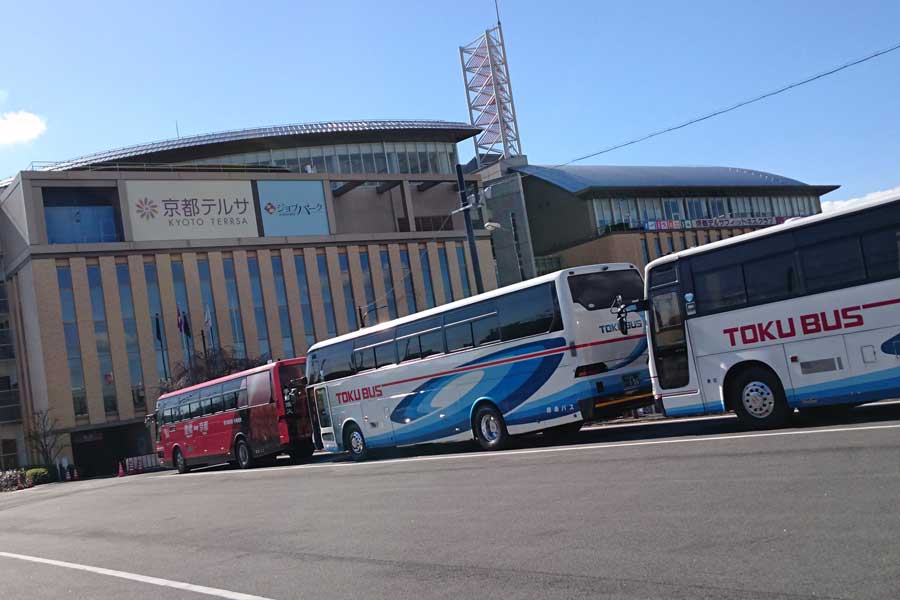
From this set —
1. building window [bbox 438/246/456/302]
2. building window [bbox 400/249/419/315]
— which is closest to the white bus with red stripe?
building window [bbox 400/249/419/315]

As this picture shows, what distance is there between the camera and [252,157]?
7325 cm

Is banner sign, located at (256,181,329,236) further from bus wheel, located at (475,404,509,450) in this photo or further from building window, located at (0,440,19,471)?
bus wheel, located at (475,404,509,450)

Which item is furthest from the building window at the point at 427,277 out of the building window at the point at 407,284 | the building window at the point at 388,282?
the building window at the point at 388,282

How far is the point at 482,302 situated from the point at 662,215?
62256 millimetres

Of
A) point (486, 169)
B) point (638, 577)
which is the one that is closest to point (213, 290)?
A: point (486, 169)

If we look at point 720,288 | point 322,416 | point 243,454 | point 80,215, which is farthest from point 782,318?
point 80,215

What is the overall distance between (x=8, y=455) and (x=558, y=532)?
6046cm

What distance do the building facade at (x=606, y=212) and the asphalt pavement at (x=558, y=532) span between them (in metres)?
55.2

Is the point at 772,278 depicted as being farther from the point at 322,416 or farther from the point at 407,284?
the point at 407,284

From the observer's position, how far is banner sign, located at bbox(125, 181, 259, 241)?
57.4 m

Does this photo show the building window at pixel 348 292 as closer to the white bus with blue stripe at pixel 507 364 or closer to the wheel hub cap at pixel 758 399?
the white bus with blue stripe at pixel 507 364

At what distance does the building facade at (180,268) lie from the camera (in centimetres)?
5412

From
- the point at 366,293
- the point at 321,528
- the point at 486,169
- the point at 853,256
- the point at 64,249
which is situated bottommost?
the point at 321,528

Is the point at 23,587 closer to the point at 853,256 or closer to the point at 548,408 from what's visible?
the point at 548,408
